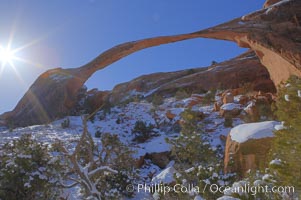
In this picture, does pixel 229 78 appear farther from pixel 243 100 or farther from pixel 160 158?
pixel 160 158

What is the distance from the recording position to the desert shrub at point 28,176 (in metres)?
5.97

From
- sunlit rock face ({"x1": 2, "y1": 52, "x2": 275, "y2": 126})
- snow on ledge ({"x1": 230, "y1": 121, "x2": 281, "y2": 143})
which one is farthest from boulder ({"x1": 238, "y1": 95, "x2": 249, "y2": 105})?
snow on ledge ({"x1": 230, "y1": 121, "x2": 281, "y2": 143})

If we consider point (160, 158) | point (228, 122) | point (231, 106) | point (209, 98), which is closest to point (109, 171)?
point (160, 158)

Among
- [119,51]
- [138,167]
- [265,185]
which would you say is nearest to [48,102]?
[119,51]

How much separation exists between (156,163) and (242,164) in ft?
13.9

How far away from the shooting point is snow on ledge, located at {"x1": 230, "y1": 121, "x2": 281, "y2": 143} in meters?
6.15

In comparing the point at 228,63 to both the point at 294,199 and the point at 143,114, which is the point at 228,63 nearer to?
the point at 143,114

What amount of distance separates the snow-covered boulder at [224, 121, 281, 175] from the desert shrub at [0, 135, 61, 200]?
3.94 metres

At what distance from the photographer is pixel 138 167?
32.2ft

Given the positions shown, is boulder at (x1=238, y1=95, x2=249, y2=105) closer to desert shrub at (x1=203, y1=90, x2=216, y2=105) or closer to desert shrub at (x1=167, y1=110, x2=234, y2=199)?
desert shrub at (x1=203, y1=90, x2=216, y2=105)

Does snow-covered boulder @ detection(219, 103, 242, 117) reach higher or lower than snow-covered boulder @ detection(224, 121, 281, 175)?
higher

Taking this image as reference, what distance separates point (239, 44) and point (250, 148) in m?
4.81

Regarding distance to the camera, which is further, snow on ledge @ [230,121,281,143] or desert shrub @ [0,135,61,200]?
snow on ledge @ [230,121,281,143]

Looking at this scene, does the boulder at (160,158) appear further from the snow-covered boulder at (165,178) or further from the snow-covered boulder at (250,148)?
the snow-covered boulder at (250,148)
